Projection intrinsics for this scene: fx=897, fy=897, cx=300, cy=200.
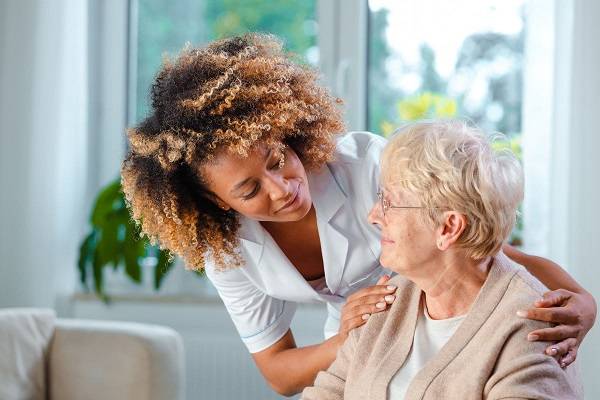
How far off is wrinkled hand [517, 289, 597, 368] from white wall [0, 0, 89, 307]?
257cm

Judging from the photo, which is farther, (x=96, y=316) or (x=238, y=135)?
(x=96, y=316)

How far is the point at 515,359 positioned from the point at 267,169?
1.96ft

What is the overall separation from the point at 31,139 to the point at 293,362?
2051mm

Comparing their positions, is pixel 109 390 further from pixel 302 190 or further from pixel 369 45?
pixel 369 45

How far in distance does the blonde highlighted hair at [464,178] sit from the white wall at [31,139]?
7.83 feet

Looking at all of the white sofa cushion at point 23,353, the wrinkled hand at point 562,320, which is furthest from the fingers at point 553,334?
the white sofa cushion at point 23,353

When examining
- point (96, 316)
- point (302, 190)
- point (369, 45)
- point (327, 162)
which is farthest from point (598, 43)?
point (96, 316)

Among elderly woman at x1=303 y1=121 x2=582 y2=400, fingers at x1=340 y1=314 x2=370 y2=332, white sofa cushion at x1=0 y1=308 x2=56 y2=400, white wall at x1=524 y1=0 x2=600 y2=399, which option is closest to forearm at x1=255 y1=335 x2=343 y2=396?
fingers at x1=340 y1=314 x2=370 y2=332

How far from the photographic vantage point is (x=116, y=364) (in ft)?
8.98

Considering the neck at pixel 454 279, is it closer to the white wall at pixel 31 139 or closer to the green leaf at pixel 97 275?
the green leaf at pixel 97 275

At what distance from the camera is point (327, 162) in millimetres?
2016

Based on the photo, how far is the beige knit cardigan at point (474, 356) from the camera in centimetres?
151

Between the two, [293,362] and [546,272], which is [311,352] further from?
[546,272]

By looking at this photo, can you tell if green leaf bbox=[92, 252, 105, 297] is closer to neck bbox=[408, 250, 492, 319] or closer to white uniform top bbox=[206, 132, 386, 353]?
white uniform top bbox=[206, 132, 386, 353]
